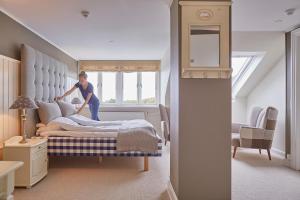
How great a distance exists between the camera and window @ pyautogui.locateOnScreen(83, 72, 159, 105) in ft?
23.5

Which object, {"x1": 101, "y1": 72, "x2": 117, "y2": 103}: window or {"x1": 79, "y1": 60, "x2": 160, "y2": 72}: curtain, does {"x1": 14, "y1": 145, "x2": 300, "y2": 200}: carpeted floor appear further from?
{"x1": 79, "y1": 60, "x2": 160, "y2": 72}: curtain

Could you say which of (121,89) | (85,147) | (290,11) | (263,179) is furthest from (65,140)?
(121,89)

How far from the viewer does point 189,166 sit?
240 cm

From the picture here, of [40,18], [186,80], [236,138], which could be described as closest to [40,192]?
[186,80]

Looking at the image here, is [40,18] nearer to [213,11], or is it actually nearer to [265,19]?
[213,11]

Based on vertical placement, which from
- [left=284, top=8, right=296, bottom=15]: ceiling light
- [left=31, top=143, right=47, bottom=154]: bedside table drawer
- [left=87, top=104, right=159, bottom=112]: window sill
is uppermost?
[left=284, top=8, right=296, bottom=15]: ceiling light

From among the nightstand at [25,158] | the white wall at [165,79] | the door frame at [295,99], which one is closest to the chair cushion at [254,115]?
the door frame at [295,99]

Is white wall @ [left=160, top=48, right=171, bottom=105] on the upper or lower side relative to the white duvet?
upper

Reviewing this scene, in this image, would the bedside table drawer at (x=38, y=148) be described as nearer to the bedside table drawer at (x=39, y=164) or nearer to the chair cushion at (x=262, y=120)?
the bedside table drawer at (x=39, y=164)

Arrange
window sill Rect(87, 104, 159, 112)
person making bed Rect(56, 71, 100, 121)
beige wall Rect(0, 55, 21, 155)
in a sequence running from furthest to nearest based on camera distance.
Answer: window sill Rect(87, 104, 159, 112) → person making bed Rect(56, 71, 100, 121) → beige wall Rect(0, 55, 21, 155)

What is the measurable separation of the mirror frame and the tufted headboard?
2370 millimetres

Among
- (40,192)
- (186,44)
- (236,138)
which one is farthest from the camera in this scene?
(236,138)

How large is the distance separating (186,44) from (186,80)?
1.11 feet

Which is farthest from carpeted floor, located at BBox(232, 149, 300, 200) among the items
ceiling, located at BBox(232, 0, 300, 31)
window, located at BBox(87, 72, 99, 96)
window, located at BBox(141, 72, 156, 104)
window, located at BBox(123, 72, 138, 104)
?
window, located at BBox(87, 72, 99, 96)
